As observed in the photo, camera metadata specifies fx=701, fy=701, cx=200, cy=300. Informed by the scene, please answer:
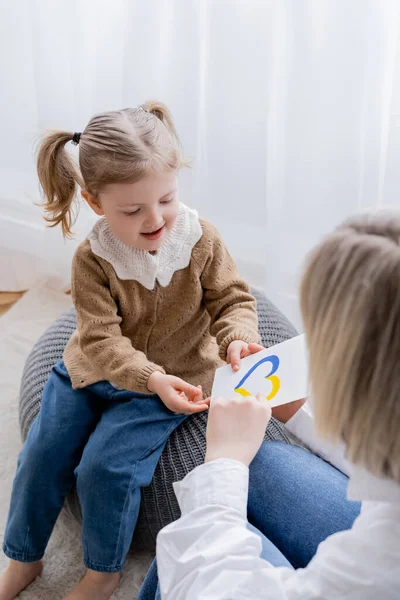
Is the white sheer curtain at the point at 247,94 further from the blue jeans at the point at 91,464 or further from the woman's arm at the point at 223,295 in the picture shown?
the blue jeans at the point at 91,464

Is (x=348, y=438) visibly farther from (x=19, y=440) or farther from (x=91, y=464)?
(x=19, y=440)

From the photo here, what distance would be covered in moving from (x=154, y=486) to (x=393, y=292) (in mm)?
767

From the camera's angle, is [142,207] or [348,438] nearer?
[348,438]

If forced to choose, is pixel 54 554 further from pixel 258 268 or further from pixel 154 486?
pixel 258 268

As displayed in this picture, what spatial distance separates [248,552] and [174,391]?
0.43m

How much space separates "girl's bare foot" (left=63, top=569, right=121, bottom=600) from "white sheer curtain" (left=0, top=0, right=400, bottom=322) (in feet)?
2.93

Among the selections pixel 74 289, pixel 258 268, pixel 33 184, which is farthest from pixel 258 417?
pixel 33 184

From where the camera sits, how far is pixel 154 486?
4.17ft

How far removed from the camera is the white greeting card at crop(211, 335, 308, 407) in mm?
1100

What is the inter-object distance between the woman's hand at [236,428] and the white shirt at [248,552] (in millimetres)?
35

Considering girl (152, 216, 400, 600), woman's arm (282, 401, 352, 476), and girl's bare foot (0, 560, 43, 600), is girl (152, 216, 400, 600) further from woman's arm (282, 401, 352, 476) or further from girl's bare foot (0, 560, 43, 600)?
girl's bare foot (0, 560, 43, 600)

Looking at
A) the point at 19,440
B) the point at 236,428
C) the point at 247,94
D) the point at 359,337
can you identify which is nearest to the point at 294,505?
the point at 236,428

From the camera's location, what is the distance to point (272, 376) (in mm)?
1142

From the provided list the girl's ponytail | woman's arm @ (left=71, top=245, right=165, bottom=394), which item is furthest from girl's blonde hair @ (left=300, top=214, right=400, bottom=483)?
the girl's ponytail
